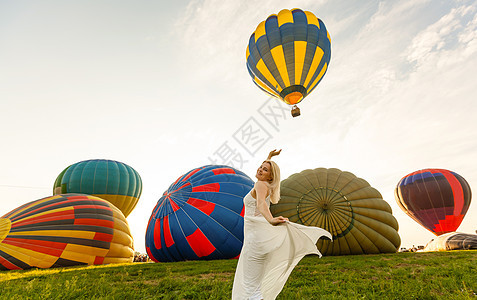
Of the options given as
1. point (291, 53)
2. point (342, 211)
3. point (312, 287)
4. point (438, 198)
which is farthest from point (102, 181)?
point (438, 198)

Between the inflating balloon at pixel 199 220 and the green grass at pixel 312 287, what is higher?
the inflating balloon at pixel 199 220

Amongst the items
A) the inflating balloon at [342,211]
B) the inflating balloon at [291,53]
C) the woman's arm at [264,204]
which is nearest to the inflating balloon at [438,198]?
the inflating balloon at [291,53]

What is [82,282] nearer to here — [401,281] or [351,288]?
[351,288]

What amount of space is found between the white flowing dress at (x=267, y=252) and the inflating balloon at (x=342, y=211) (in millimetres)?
6599

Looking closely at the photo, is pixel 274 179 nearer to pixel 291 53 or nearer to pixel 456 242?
pixel 291 53

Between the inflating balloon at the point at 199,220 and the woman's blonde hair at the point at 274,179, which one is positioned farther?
the inflating balloon at the point at 199,220

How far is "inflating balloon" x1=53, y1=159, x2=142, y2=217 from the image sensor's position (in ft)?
54.7

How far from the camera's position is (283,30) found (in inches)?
589

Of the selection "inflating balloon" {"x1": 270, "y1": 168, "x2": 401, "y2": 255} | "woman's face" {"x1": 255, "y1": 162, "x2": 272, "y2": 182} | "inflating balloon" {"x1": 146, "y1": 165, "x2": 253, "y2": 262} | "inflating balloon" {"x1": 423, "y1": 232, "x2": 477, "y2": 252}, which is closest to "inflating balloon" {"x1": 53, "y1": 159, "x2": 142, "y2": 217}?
"inflating balloon" {"x1": 146, "y1": 165, "x2": 253, "y2": 262}

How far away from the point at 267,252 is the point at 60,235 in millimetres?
8490

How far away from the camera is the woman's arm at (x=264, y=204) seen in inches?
105

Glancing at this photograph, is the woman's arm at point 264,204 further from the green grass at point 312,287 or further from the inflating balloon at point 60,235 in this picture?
the inflating balloon at point 60,235

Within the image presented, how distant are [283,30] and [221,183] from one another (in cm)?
1006

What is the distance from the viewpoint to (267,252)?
9.20ft
